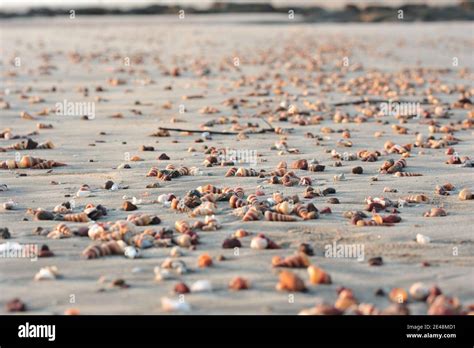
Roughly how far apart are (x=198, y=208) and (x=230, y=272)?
119 cm

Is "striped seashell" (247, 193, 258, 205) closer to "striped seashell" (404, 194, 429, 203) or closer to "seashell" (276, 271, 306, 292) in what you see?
"striped seashell" (404, 194, 429, 203)

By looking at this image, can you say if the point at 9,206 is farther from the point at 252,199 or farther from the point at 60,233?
the point at 252,199

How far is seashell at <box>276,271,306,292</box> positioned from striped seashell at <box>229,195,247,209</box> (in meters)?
1.54

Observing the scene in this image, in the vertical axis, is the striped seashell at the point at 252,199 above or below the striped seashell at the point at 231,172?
below

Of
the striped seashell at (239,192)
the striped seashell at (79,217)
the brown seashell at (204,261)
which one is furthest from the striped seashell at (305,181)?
the brown seashell at (204,261)

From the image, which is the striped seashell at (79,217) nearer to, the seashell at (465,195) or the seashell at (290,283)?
the seashell at (290,283)

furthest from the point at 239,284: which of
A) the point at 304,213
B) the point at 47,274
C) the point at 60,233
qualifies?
the point at 60,233

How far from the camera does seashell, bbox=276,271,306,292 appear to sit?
4074 mm

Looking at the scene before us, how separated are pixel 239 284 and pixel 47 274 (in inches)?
41.8

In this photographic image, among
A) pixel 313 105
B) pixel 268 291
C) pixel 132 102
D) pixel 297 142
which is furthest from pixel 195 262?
pixel 132 102

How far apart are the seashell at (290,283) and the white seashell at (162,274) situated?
2.01 feet

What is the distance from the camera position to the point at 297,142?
8305 mm

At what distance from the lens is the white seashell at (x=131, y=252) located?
4.60 metres

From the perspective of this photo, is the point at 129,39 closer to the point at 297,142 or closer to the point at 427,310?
the point at 297,142
